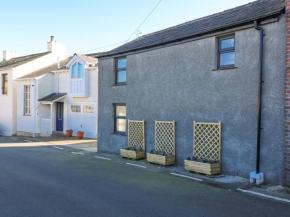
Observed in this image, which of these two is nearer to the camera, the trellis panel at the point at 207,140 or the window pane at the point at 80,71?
the trellis panel at the point at 207,140

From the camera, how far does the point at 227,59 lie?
9594mm

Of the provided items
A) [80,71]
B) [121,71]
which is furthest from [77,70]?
[121,71]

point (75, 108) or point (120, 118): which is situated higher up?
point (75, 108)

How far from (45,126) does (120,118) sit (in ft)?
34.7

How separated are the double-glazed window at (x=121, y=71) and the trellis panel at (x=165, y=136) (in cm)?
346

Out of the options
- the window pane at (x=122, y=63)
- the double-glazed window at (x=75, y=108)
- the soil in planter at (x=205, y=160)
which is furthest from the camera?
the double-glazed window at (x=75, y=108)

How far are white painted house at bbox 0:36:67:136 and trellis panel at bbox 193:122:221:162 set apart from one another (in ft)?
55.5

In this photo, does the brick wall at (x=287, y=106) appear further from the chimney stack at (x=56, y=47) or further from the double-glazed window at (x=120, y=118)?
the chimney stack at (x=56, y=47)

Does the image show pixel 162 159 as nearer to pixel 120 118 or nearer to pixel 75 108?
pixel 120 118

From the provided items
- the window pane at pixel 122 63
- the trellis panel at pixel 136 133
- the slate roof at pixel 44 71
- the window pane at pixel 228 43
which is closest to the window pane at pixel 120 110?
the trellis panel at pixel 136 133

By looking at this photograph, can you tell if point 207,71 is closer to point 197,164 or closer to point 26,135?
point 197,164

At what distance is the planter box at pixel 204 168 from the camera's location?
909cm

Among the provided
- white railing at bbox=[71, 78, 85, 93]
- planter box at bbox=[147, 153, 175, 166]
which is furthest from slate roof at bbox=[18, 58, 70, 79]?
planter box at bbox=[147, 153, 175, 166]

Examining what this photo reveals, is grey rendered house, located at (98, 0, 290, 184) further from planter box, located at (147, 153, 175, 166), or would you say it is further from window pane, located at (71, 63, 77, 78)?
window pane, located at (71, 63, 77, 78)
